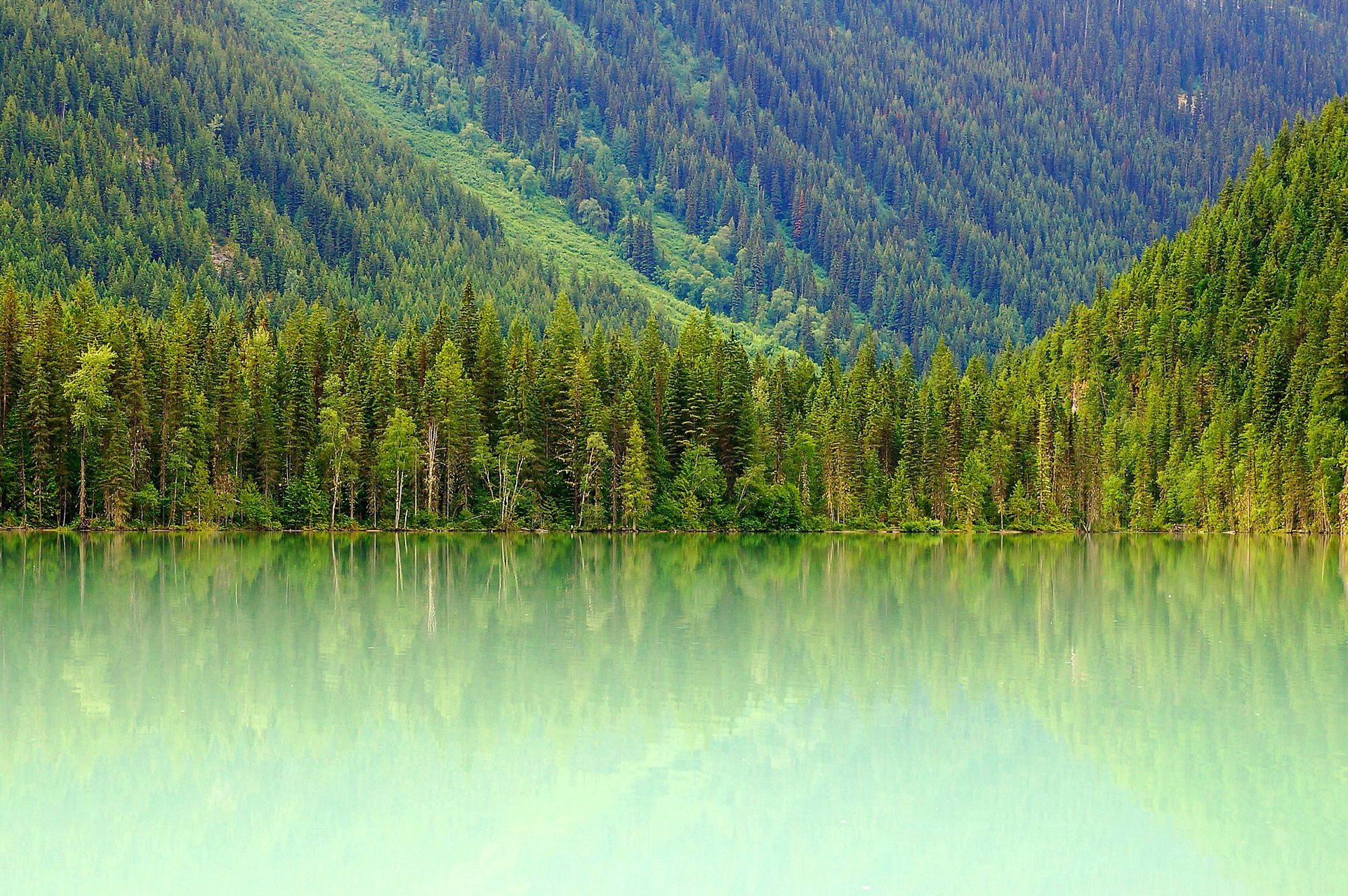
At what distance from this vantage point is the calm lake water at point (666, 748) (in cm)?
1744

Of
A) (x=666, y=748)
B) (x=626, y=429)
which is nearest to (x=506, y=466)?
(x=626, y=429)

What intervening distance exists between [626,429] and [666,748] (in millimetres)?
92084

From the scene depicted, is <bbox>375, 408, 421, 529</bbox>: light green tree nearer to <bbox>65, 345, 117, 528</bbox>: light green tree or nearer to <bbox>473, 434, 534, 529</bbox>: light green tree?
<bbox>473, 434, 534, 529</bbox>: light green tree

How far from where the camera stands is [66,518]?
106 meters

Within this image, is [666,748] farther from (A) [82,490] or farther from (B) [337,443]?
(B) [337,443]

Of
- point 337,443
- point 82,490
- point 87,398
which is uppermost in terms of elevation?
point 87,398

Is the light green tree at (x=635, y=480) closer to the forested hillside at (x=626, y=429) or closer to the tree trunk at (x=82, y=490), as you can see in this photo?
the forested hillside at (x=626, y=429)

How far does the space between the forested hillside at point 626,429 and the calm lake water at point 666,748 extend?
212ft

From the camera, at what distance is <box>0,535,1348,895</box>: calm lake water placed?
1744 centimetres

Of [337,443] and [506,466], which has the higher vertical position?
[337,443]

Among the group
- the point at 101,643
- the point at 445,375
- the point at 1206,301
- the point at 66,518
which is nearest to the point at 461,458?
the point at 445,375

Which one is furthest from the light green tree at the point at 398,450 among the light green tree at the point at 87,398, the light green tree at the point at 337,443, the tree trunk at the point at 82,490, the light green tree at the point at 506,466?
the tree trunk at the point at 82,490

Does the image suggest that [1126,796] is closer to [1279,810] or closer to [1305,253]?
[1279,810]

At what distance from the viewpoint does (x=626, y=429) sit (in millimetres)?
114812
